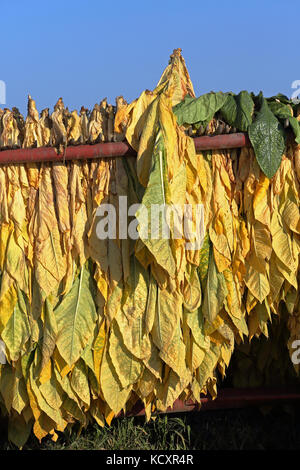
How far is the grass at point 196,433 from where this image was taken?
2871 millimetres

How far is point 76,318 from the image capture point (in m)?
2.38

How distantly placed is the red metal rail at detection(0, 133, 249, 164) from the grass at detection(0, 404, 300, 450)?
4.52ft

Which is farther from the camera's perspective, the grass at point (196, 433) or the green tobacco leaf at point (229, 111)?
the grass at point (196, 433)

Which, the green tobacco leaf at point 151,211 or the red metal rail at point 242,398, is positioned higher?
the green tobacco leaf at point 151,211

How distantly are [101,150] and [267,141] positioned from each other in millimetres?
650

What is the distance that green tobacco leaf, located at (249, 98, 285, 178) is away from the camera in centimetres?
228

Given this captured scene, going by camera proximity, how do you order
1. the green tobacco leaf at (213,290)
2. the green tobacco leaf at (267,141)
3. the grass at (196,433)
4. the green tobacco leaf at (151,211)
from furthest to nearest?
the grass at (196,433)
the green tobacco leaf at (213,290)
the green tobacco leaf at (267,141)
the green tobacco leaf at (151,211)

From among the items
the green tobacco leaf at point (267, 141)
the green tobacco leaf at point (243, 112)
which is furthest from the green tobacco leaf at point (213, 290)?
the green tobacco leaf at point (243, 112)

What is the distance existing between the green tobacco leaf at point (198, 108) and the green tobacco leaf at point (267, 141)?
17cm

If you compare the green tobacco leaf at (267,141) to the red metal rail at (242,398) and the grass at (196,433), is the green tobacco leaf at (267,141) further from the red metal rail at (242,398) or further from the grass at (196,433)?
the grass at (196,433)

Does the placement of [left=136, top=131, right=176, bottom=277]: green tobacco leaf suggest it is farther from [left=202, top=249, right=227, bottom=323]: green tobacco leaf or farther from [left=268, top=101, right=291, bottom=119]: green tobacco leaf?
[left=268, top=101, right=291, bottom=119]: green tobacco leaf

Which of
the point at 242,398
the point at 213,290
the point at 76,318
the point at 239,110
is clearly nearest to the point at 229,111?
the point at 239,110

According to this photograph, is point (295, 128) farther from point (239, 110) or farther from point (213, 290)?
point (213, 290)
